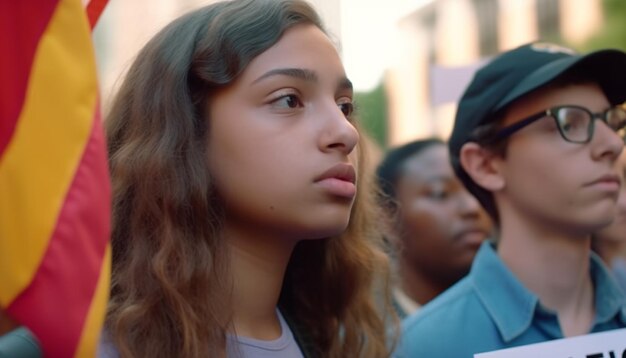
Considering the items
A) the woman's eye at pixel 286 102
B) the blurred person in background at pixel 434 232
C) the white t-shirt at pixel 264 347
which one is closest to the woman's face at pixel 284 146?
the woman's eye at pixel 286 102

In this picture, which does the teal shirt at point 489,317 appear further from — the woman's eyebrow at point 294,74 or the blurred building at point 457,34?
the blurred building at point 457,34

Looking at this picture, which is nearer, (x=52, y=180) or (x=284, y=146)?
(x=52, y=180)

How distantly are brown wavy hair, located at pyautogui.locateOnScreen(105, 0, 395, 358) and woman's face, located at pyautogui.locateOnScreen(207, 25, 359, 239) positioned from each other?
4cm

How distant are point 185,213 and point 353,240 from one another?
1.97 feet

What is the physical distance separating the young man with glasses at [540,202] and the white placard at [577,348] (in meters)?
0.19

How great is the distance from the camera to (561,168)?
8.74 ft

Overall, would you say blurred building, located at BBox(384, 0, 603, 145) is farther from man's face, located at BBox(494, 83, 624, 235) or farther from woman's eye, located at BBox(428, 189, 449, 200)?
man's face, located at BBox(494, 83, 624, 235)

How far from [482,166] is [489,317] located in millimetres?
477

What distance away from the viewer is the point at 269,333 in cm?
233

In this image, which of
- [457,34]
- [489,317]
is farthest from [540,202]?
[457,34]

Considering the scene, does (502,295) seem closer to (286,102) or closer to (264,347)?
(264,347)

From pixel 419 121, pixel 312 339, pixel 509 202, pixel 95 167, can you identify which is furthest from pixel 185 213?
pixel 419 121

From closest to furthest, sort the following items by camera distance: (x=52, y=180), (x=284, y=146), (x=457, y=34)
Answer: (x=52, y=180) → (x=284, y=146) → (x=457, y=34)

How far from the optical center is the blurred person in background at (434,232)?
4.44 meters
